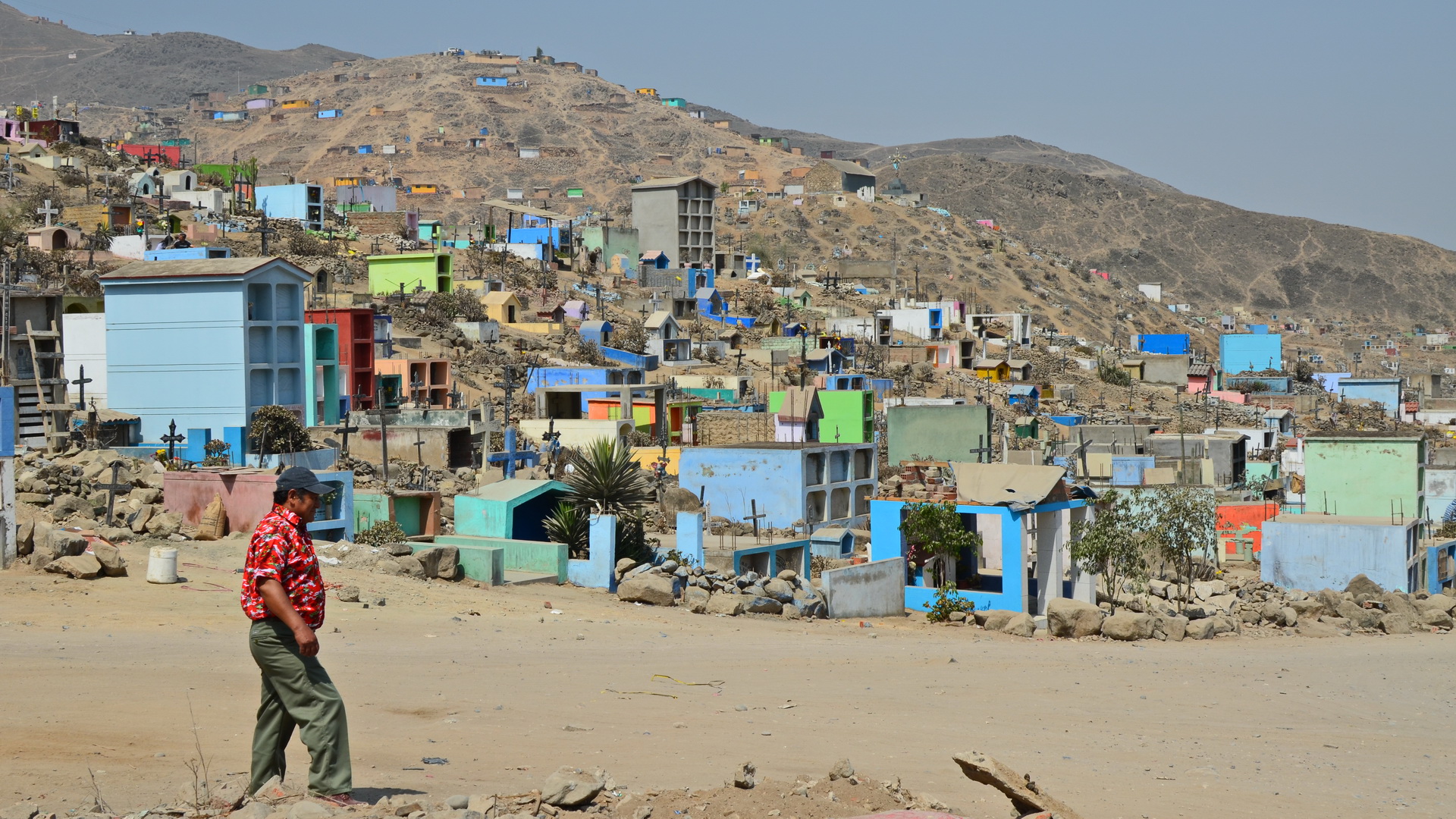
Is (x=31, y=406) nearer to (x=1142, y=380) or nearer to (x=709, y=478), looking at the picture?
(x=709, y=478)

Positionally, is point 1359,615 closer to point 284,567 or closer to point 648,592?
point 648,592

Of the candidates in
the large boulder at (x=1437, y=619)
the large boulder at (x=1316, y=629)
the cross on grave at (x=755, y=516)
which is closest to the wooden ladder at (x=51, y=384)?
the cross on grave at (x=755, y=516)

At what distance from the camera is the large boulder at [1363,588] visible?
2708 centimetres

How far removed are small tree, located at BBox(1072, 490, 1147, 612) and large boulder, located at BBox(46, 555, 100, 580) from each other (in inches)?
647

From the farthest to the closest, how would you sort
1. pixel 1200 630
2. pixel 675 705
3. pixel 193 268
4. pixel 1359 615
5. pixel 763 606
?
pixel 193 268 → pixel 1359 615 → pixel 1200 630 → pixel 763 606 → pixel 675 705

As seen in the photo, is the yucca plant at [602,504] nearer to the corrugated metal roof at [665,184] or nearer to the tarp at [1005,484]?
Answer: the tarp at [1005,484]

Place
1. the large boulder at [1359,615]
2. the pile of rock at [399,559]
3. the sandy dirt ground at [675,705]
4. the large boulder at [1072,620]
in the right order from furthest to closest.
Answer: the large boulder at [1359,615] → the large boulder at [1072,620] → the pile of rock at [399,559] → the sandy dirt ground at [675,705]

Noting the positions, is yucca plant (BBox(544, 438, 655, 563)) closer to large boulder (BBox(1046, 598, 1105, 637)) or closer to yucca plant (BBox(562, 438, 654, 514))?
yucca plant (BBox(562, 438, 654, 514))

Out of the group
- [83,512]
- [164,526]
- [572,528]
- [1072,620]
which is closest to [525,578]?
[572,528]

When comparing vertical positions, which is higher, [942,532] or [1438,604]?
[942,532]

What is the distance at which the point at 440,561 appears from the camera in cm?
2011

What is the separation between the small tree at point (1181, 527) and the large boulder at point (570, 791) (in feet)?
71.1

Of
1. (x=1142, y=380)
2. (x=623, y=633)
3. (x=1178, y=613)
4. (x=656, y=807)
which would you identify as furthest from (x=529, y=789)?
(x=1142, y=380)

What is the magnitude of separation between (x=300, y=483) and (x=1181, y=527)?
24364 millimetres
